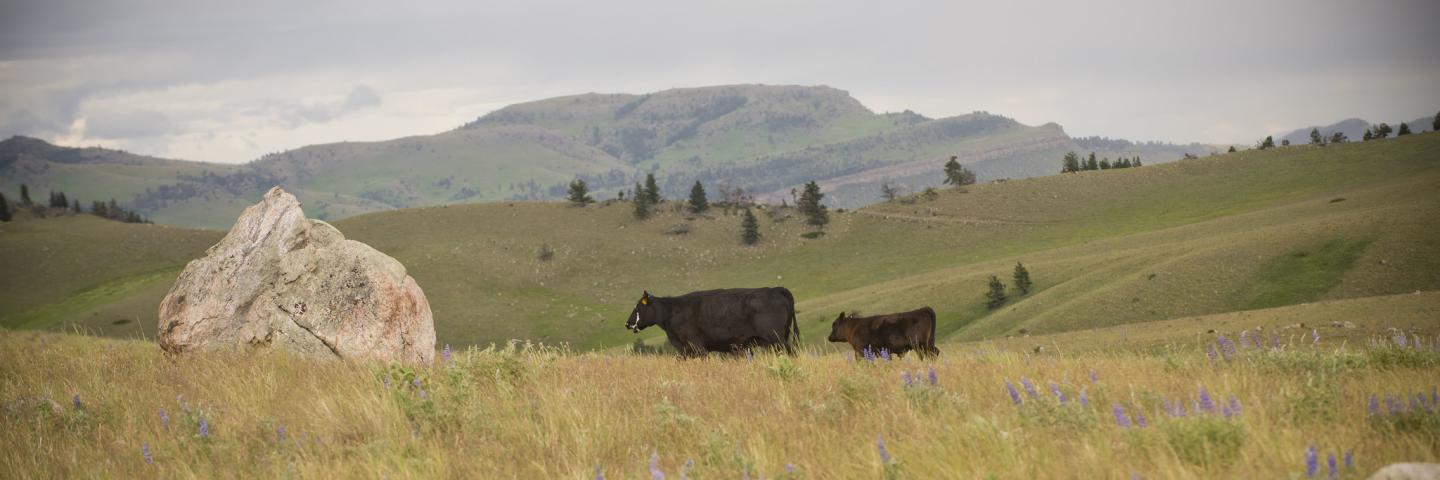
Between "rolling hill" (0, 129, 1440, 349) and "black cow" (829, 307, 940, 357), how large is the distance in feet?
79.6

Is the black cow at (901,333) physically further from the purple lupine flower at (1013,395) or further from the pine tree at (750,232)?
the pine tree at (750,232)

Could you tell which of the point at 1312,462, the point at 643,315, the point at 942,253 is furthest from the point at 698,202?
the point at 1312,462

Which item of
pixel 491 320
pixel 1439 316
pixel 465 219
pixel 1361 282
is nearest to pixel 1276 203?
pixel 1361 282

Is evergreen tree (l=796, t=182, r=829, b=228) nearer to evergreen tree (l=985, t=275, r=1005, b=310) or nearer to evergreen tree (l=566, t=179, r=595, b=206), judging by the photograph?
evergreen tree (l=566, t=179, r=595, b=206)

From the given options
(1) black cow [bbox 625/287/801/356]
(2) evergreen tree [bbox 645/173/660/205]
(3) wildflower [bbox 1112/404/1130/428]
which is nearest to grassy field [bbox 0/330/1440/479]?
(3) wildflower [bbox 1112/404/1130/428]

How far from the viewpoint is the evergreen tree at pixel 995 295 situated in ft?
186

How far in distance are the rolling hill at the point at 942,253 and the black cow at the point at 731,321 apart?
27012 mm

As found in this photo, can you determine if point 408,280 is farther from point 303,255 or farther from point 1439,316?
point 1439,316

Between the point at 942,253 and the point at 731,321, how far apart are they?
7970 cm

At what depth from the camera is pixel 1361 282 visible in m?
44.3

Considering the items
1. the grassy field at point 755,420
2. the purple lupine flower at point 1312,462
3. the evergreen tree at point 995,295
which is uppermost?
the purple lupine flower at point 1312,462

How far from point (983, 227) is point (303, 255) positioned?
9574 cm

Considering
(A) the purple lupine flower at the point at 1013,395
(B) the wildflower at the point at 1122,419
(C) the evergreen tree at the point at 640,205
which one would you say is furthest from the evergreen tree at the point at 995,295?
(C) the evergreen tree at the point at 640,205

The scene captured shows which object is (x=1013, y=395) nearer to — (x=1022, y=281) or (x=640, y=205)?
(x=1022, y=281)
